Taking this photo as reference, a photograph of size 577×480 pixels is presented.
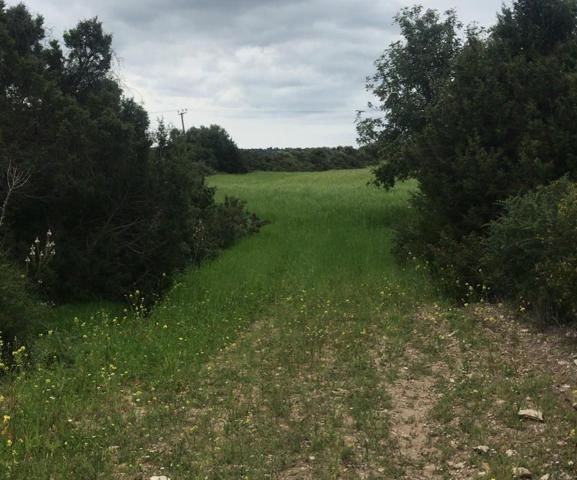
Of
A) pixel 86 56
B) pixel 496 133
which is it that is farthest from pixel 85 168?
pixel 496 133

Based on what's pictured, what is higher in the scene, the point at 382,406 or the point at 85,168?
the point at 85,168

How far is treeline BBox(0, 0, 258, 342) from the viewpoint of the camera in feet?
34.9

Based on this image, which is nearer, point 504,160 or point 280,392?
point 280,392

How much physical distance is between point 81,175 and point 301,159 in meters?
77.5

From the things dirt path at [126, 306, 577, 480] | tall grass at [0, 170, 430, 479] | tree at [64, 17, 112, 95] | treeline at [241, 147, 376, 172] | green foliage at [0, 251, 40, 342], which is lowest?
dirt path at [126, 306, 577, 480]

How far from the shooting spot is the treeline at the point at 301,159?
3238 inches

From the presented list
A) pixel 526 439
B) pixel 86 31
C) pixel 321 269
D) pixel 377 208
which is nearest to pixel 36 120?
pixel 86 31

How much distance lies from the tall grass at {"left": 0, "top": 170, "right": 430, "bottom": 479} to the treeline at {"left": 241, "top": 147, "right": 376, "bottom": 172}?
63562 mm

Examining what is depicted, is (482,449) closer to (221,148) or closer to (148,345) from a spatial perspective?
(148,345)

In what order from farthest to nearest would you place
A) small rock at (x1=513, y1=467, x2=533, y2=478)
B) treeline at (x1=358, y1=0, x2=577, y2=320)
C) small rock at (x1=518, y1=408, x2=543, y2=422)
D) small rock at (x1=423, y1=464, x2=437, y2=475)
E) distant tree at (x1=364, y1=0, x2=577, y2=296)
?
distant tree at (x1=364, y1=0, x2=577, y2=296), treeline at (x1=358, y1=0, x2=577, y2=320), small rock at (x1=518, y1=408, x2=543, y2=422), small rock at (x1=423, y1=464, x2=437, y2=475), small rock at (x1=513, y1=467, x2=533, y2=478)

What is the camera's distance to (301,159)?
8788 cm

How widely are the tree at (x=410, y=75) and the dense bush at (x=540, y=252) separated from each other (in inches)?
408

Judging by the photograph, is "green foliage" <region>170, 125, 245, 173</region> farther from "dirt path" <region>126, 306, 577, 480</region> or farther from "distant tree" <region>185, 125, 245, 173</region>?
"dirt path" <region>126, 306, 577, 480</region>

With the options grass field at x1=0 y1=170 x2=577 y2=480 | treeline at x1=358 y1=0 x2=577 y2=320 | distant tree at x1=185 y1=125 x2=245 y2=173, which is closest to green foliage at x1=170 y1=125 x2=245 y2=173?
distant tree at x1=185 y1=125 x2=245 y2=173
